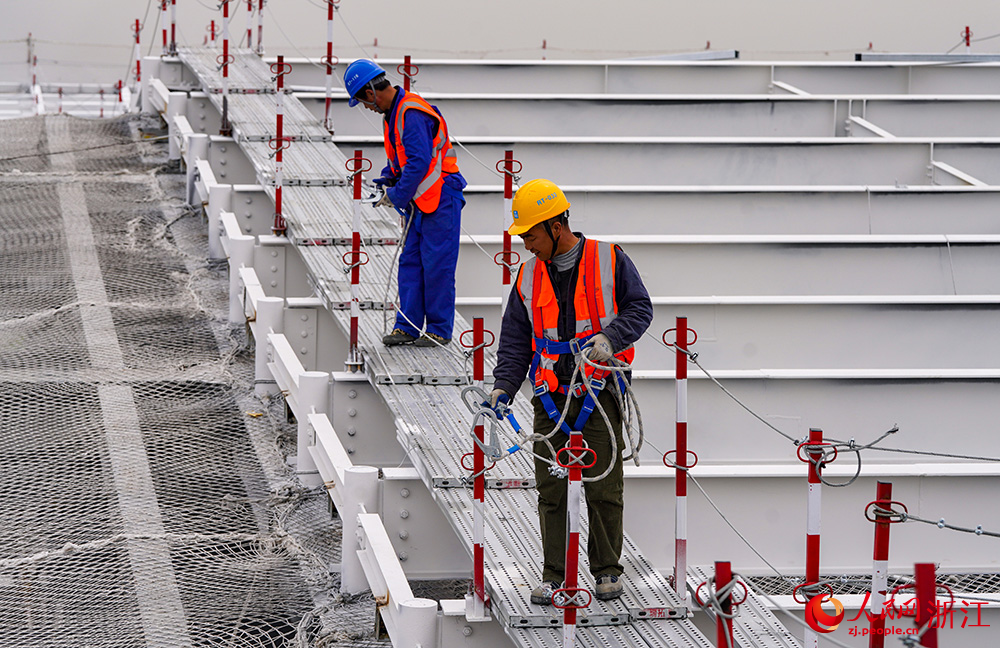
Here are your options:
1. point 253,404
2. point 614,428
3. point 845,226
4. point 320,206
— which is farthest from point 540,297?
point 845,226

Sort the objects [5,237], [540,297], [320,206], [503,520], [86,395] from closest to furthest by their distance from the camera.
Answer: [540,297]
[503,520]
[86,395]
[320,206]
[5,237]

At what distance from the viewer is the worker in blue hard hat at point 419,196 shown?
6637mm

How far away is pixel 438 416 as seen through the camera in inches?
253

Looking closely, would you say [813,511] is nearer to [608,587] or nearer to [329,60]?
[608,587]

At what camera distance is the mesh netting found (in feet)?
18.5

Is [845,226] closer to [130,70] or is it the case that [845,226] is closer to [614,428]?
[614,428]

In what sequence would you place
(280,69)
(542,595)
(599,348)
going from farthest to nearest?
(280,69) → (542,595) → (599,348)

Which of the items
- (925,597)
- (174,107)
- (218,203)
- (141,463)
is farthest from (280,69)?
(925,597)

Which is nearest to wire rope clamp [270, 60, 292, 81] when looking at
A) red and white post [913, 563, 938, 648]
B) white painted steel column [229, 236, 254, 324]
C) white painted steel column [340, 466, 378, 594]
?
white painted steel column [229, 236, 254, 324]

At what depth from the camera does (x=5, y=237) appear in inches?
423

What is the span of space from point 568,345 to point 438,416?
6.10 ft

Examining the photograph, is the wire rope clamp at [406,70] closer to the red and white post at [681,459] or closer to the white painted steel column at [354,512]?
the white painted steel column at [354,512]

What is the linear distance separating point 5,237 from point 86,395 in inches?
139

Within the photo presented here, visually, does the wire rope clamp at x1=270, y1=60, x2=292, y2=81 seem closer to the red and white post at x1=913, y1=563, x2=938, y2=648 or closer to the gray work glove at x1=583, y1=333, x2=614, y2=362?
the gray work glove at x1=583, y1=333, x2=614, y2=362
